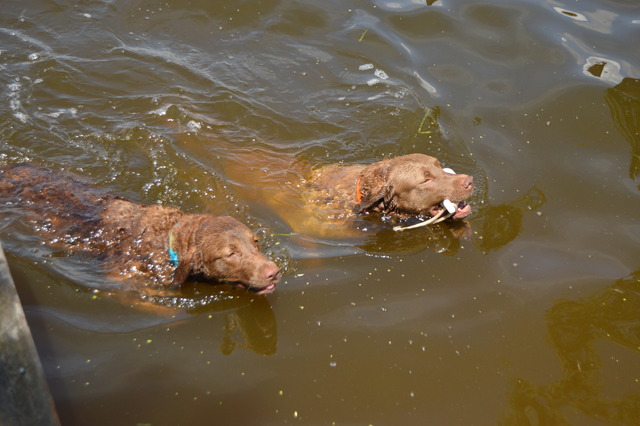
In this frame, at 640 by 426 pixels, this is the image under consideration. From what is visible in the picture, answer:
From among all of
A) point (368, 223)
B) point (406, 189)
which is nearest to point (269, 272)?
point (368, 223)

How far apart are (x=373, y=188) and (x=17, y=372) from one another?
4.17 meters

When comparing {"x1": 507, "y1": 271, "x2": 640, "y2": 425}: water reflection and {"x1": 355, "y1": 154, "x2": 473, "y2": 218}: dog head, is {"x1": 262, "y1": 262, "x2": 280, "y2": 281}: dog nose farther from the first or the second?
{"x1": 507, "y1": 271, "x2": 640, "y2": 425}: water reflection

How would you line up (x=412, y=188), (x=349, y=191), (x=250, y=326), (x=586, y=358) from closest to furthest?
(x=586, y=358) < (x=250, y=326) < (x=412, y=188) < (x=349, y=191)

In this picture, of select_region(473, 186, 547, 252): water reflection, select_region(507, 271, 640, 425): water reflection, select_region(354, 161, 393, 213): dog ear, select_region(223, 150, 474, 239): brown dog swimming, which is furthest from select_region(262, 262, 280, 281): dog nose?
Answer: select_region(473, 186, 547, 252): water reflection

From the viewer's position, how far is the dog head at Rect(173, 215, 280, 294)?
538 cm

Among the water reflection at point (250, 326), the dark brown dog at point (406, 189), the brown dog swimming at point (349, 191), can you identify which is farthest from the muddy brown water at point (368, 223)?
the dark brown dog at point (406, 189)

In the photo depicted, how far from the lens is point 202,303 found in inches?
219

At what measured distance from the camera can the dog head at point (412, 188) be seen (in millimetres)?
6605

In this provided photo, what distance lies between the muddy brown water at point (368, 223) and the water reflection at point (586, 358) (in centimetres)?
2

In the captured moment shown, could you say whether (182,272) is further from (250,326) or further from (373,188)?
(373,188)

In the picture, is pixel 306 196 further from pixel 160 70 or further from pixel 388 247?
pixel 160 70

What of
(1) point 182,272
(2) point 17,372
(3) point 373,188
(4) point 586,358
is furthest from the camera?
(3) point 373,188

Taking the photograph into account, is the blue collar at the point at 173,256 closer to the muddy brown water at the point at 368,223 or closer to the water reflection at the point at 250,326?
the muddy brown water at the point at 368,223

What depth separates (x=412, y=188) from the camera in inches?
265
